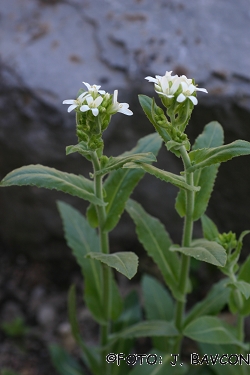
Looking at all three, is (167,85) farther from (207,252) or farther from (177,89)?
(207,252)

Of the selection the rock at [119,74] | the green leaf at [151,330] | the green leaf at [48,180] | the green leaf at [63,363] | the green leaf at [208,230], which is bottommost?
the green leaf at [63,363]

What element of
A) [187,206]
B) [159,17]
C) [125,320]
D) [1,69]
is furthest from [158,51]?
[125,320]

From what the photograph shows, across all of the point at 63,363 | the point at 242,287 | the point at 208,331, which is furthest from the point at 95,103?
the point at 63,363

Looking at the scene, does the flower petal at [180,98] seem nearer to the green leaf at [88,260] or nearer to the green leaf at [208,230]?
the green leaf at [208,230]

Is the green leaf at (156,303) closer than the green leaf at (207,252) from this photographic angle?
No

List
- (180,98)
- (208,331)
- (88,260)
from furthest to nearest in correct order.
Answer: (88,260) < (208,331) < (180,98)

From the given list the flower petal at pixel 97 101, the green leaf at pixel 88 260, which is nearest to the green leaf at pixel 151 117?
the flower petal at pixel 97 101

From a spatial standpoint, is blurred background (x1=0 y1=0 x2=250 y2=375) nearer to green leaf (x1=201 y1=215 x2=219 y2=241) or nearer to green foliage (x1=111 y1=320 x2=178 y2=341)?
green leaf (x1=201 y1=215 x2=219 y2=241)

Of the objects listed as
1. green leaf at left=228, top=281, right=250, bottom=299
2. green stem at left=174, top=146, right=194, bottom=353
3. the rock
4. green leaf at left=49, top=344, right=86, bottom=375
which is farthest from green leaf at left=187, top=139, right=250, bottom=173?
green leaf at left=49, top=344, right=86, bottom=375
